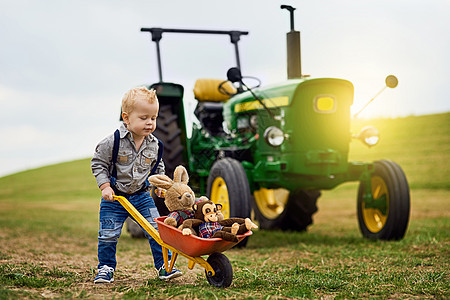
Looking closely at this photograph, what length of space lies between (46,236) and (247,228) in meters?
4.89

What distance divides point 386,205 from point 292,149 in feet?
4.46

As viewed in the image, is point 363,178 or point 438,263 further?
point 363,178

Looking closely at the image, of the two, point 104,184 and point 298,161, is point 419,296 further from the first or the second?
point 298,161

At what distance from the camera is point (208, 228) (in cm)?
316

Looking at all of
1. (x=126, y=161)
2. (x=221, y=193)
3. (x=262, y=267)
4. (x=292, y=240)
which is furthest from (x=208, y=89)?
(x=126, y=161)

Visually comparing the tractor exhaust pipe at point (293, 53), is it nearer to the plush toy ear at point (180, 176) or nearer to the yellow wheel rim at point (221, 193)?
the yellow wheel rim at point (221, 193)

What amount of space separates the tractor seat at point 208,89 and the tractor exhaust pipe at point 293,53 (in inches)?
46.8

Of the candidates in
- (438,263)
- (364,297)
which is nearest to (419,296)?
(364,297)

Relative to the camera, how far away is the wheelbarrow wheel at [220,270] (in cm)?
306

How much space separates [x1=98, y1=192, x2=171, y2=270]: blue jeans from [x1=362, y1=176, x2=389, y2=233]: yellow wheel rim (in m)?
3.32

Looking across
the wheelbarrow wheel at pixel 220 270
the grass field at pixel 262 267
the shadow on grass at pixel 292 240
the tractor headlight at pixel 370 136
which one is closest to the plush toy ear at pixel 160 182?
the wheelbarrow wheel at pixel 220 270

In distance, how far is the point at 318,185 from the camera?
19.2 ft

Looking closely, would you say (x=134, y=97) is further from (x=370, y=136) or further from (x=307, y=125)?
(x=370, y=136)

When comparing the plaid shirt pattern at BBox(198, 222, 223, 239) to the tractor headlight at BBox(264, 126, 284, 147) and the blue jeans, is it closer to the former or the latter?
the blue jeans
